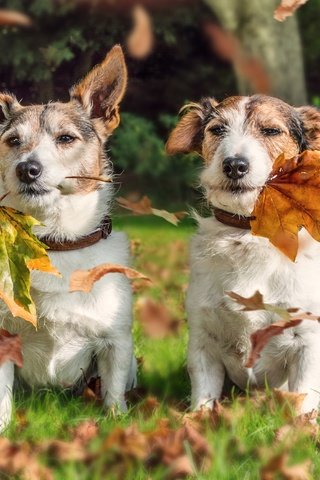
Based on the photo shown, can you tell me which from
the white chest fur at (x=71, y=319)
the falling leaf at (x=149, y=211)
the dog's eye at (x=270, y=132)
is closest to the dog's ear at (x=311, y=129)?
the dog's eye at (x=270, y=132)

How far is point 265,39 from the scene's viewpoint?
570 inches

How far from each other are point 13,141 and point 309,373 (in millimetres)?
1792

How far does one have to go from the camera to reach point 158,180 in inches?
608

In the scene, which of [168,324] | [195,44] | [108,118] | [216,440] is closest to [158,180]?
[195,44]

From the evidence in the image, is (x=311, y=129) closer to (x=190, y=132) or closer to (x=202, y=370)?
(x=190, y=132)

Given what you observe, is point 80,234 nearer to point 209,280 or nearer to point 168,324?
point 209,280

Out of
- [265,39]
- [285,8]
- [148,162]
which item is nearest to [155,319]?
[285,8]

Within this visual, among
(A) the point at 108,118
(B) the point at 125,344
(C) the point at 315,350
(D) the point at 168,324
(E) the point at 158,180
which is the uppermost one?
(A) the point at 108,118

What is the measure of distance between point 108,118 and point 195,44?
12.7 metres

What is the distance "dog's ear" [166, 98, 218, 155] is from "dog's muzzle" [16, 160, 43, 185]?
71 centimetres

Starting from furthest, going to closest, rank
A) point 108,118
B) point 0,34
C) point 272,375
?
point 0,34 < point 108,118 < point 272,375

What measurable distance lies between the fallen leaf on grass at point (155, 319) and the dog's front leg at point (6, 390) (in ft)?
4.79

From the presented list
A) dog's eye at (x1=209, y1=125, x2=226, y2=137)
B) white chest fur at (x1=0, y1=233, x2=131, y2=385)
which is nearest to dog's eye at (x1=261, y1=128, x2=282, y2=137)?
dog's eye at (x1=209, y1=125, x2=226, y2=137)

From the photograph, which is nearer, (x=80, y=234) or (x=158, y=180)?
(x=80, y=234)
